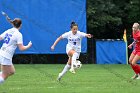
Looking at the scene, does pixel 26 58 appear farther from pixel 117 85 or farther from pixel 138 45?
pixel 117 85

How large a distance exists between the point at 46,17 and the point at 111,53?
14.9ft

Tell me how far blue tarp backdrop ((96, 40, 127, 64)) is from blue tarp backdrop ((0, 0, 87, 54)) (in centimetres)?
216

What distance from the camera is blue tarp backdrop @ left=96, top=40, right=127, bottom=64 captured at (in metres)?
28.1

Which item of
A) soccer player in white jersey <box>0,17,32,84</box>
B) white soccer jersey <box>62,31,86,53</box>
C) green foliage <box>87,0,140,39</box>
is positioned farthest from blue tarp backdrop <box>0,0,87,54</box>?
soccer player in white jersey <box>0,17,32,84</box>

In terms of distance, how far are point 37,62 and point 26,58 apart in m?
0.69

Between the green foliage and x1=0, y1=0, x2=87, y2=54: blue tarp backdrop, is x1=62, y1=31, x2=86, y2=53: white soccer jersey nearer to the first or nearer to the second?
x1=0, y1=0, x2=87, y2=54: blue tarp backdrop

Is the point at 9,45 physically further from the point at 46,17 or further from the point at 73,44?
the point at 46,17

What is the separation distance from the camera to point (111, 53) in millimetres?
28203

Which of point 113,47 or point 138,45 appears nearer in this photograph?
point 138,45

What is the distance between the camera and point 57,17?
26.5 meters

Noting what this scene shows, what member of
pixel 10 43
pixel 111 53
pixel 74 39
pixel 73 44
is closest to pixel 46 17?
pixel 111 53

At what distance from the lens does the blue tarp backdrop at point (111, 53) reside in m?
28.1

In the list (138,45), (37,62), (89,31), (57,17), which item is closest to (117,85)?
(138,45)

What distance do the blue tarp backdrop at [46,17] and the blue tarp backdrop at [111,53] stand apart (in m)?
2.16
